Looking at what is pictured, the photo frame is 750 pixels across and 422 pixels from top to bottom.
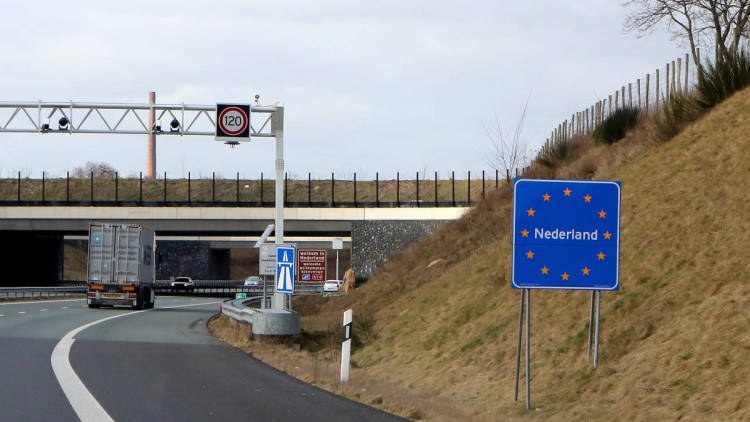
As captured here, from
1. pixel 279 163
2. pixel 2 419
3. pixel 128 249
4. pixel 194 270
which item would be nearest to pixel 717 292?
pixel 2 419

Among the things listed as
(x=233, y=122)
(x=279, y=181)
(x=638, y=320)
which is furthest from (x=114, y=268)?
(x=638, y=320)

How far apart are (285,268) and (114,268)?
78.3ft

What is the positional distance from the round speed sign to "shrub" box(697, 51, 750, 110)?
1309 centimetres

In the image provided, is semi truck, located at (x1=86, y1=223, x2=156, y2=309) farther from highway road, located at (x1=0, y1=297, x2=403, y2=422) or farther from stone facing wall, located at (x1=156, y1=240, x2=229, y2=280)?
stone facing wall, located at (x1=156, y1=240, x2=229, y2=280)

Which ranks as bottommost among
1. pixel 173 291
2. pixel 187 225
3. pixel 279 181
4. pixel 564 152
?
pixel 173 291

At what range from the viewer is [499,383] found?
53.7 ft

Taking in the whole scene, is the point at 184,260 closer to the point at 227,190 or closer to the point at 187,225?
the point at 227,190

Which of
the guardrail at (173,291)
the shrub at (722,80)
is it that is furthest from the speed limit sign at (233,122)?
the guardrail at (173,291)

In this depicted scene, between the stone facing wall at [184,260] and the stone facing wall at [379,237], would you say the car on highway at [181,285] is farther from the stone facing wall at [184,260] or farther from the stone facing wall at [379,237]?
the stone facing wall at [379,237]

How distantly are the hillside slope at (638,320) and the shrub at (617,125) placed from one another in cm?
553

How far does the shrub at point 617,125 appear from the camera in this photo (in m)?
31.2

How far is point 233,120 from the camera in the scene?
31234 mm

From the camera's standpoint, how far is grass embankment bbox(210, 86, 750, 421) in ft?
41.3

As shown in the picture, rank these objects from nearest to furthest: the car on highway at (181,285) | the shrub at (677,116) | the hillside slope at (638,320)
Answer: the hillside slope at (638,320) < the shrub at (677,116) < the car on highway at (181,285)
